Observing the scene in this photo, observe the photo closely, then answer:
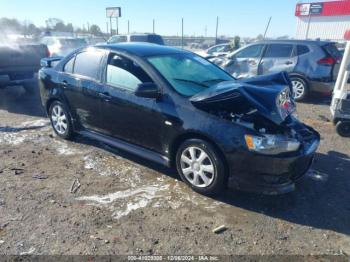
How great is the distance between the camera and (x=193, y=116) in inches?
136

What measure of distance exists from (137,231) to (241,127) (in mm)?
1485

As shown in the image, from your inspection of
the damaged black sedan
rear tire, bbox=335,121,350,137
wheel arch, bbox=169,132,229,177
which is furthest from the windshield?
rear tire, bbox=335,121,350,137

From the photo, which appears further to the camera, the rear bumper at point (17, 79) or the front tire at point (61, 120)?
the rear bumper at point (17, 79)

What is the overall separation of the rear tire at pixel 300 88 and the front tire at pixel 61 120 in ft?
19.6

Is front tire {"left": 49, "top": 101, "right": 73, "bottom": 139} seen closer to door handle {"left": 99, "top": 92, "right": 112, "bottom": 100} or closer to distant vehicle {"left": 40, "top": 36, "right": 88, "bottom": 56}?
door handle {"left": 99, "top": 92, "right": 112, "bottom": 100}

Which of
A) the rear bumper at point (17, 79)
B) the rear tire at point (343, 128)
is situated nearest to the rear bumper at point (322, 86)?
the rear tire at point (343, 128)

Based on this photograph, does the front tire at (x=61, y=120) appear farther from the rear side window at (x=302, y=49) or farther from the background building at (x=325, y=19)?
the background building at (x=325, y=19)

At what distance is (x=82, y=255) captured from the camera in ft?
8.74

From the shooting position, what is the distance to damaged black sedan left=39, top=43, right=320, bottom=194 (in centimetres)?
321

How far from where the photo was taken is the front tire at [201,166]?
3.38 m

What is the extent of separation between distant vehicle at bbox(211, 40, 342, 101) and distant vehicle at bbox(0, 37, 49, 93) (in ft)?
18.9

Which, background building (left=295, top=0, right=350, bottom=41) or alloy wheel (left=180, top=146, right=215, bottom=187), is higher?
background building (left=295, top=0, right=350, bottom=41)

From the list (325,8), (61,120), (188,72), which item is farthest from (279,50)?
(325,8)

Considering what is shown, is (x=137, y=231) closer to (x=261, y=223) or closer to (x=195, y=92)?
(x=261, y=223)
